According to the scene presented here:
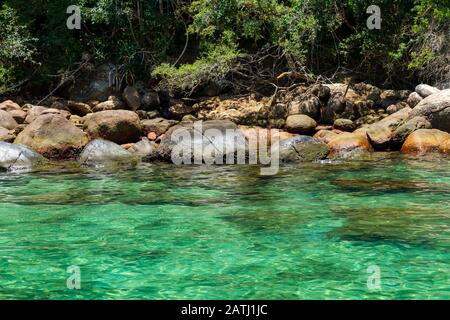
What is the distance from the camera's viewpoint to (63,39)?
58.6 ft

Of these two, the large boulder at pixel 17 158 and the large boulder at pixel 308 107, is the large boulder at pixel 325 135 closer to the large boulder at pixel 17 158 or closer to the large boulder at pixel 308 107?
the large boulder at pixel 308 107

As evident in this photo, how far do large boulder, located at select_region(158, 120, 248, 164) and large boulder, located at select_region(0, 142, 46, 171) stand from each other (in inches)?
97.2

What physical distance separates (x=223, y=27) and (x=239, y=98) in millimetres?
2161

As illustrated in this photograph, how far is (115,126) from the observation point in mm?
13656

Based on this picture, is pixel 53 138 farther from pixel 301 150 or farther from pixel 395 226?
pixel 395 226

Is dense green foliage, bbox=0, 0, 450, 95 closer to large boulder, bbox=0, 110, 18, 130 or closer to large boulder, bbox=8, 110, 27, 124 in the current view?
large boulder, bbox=8, 110, 27, 124

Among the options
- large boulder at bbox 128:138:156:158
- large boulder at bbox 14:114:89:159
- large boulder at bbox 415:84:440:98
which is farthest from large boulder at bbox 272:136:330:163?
large boulder at bbox 14:114:89:159

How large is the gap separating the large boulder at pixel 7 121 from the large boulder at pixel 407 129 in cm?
900

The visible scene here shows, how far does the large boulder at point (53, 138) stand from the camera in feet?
41.6

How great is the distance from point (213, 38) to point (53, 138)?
18.6 feet

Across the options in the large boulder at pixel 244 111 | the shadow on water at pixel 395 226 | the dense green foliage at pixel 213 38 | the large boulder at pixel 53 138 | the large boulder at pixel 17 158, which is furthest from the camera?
the large boulder at pixel 244 111

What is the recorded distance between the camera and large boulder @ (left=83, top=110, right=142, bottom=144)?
44.4 feet

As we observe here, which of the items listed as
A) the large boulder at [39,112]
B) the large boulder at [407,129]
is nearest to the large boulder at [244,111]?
the large boulder at [407,129]

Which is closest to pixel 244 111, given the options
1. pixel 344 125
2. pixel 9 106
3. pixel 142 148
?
pixel 344 125
